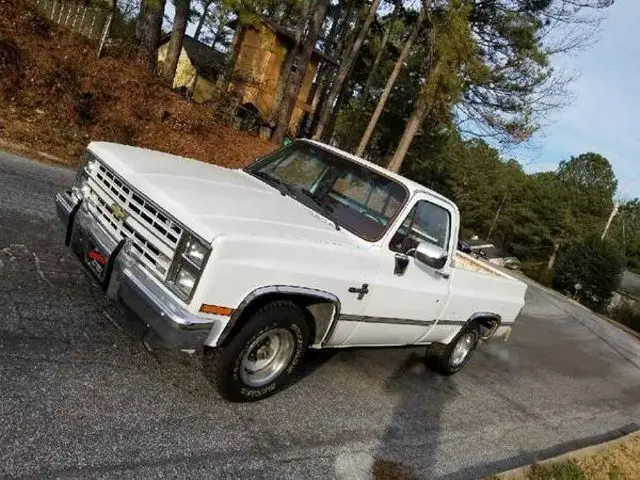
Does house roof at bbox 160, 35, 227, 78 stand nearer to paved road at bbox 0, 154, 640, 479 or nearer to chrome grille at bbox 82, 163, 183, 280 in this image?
paved road at bbox 0, 154, 640, 479

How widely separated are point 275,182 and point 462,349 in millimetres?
3396

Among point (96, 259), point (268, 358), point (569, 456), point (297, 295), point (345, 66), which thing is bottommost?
point (569, 456)

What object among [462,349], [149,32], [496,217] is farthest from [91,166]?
[496,217]

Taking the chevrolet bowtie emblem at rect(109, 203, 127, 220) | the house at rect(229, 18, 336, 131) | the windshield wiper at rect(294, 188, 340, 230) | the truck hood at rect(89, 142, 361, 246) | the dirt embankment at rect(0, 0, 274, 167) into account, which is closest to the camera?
the truck hood at rect(89, 142, 361, 246)

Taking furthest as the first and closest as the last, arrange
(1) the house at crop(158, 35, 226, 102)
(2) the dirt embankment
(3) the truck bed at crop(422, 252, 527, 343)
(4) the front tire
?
1. (1) the house at crop(158, 35, 226, 102)
2. (2) the dirt embankment
3. (3) the truck bed at crop(422, 252, 527, 343)
4. (4) the front tire

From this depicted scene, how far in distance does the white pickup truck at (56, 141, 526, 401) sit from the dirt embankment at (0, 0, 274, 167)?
6.96 m

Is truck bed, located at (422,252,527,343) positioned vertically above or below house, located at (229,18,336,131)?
below

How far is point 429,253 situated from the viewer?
491 centimetres

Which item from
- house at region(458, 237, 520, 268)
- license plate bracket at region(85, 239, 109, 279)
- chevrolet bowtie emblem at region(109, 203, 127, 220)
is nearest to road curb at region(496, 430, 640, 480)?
license plate bracket at region(85, 239, 109, 279)

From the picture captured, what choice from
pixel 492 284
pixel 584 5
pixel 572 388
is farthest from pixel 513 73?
pixel 492 284

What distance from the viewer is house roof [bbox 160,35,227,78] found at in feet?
102

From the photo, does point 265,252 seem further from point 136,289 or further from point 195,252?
point 136,289

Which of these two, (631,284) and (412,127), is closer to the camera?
(412,127)

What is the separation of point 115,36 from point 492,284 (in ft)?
45.4
